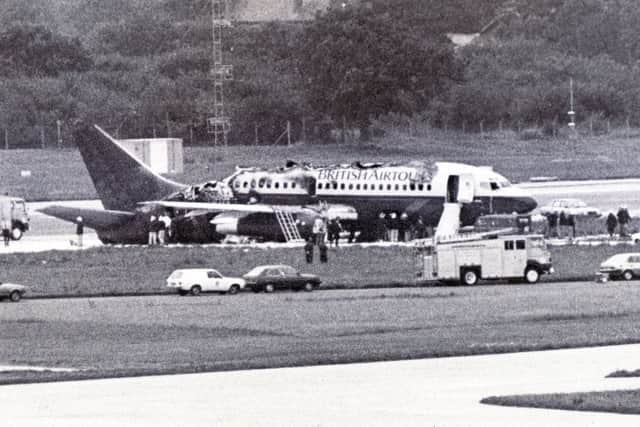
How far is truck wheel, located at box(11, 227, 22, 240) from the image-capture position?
83938 millimetres

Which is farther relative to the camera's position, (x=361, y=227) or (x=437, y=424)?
(x=361, y=227)

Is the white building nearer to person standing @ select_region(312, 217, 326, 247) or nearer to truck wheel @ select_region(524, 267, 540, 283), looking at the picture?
person standing @ select_region(312, 217, 326, 247)

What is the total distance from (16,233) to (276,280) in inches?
1167

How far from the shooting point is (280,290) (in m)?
57.5

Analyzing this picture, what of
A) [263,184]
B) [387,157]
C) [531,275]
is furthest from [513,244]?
[387,157]

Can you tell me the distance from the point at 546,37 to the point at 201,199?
255 ft

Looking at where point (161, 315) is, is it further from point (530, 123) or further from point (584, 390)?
point (530, 123)

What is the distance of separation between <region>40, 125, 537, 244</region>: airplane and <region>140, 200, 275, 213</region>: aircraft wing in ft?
0.12

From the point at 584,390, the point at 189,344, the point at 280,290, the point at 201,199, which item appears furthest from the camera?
the point at 201,199

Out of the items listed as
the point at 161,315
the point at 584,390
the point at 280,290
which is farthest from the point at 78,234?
the point at 584,390

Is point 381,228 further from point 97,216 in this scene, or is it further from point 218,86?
point 218,86

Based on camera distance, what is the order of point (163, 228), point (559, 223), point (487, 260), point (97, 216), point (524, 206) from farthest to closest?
point (559, 223) < point (97, 216) < point (163, 228) < point (524, 206) < point (487, 260)

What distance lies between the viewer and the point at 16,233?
8456 centimetres

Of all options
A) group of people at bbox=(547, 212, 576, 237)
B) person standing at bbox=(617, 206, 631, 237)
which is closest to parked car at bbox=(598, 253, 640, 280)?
person standing at bbox=(617, 206, 631, 237)
